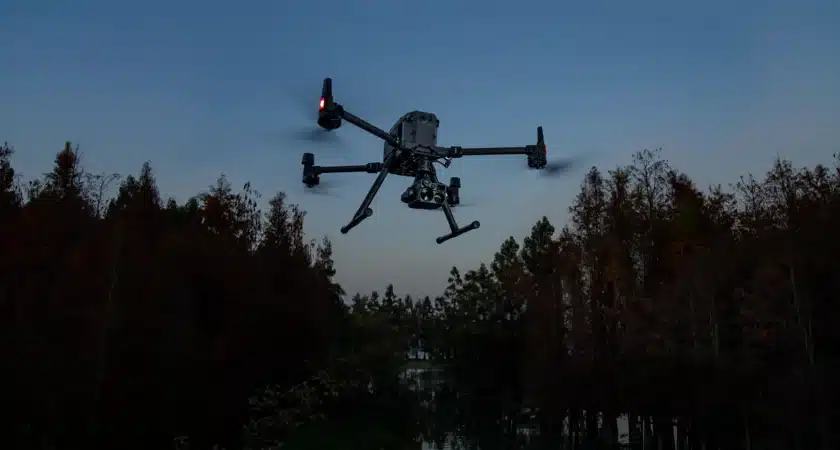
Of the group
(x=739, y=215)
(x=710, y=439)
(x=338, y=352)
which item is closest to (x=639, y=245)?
(x=739, y=215)

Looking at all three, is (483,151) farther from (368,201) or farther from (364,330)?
(364,330)

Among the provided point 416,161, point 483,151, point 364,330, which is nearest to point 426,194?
point 416,161

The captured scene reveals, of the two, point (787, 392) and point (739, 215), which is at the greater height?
point (739, 215)

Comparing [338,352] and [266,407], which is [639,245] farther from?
[266,407]

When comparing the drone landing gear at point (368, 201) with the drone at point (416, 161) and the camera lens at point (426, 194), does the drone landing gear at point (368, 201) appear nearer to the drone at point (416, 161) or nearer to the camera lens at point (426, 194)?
the drone at point (416, 161)

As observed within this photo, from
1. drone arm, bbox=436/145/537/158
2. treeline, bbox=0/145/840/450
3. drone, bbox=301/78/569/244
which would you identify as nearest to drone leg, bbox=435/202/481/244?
drone, bbox=301/78/569/244

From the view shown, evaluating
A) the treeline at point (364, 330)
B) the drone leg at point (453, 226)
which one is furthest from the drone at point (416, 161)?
the treeline at point (364, 330)
